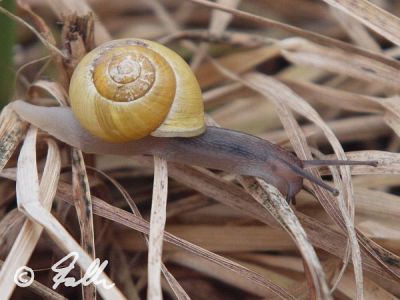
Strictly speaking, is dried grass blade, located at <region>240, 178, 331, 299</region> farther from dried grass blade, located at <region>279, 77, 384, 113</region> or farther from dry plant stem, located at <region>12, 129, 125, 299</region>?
dried grass blade, located at <region>279, 77, 384, 113</region>

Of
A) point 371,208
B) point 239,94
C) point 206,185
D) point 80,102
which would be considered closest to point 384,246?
point 371,208

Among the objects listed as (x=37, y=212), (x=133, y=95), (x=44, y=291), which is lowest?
(x=44, y=291)

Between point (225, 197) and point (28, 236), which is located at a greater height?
point (225, 197)

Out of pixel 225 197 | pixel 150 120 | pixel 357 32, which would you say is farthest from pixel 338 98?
pixel 150 120

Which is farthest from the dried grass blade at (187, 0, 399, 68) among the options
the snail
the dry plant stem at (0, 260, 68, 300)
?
the dry plant stem at (0, 260, 68, 300)

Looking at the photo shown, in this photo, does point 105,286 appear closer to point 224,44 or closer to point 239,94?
point 239,94

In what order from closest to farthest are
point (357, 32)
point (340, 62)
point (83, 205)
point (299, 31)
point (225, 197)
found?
1. point (83, 205)
2. point (225, 197)
3. point (299, 31)
4. point (340, 62)
5. point (357, 32)

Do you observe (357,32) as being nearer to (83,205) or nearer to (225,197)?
(225,197)
